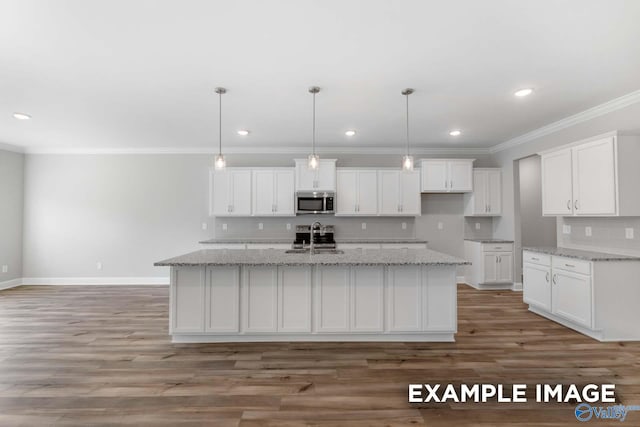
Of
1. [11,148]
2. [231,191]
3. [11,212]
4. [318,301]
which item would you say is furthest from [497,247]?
[11,148]

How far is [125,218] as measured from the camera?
6129 mm

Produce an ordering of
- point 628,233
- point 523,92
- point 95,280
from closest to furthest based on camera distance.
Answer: point 523,92 → point 628,233 → point 95,280

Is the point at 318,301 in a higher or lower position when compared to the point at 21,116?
lower

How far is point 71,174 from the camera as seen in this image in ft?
20.1

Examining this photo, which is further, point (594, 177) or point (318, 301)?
point (594, 177)

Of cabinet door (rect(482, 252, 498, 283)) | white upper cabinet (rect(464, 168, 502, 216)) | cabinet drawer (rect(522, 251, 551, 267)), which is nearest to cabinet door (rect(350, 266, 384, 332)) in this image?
cabinet drawer (rect(522, 251, 551, 267))

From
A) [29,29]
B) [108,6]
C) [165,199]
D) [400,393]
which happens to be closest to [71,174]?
[165,199]

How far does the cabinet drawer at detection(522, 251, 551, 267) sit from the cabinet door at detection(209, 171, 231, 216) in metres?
4.78

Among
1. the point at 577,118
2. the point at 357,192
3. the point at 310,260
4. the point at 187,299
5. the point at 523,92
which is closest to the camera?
the point at 310,260

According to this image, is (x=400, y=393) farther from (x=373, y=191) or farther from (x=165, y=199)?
(x=165, y=199)

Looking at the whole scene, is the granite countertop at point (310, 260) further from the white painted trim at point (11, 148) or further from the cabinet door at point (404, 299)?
the white painted trim at point (11, 148)

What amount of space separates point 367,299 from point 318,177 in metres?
2.96

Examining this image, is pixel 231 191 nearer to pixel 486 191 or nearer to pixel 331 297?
pixel 331 297

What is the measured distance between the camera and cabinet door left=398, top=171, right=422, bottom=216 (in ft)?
19.3
